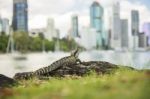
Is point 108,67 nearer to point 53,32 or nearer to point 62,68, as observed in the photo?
point 62,68

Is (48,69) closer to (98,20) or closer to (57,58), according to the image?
(98,20)

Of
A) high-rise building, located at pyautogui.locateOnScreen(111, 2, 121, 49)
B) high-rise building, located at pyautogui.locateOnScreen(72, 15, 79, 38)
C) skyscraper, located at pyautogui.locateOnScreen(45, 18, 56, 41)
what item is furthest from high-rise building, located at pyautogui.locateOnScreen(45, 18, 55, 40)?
high-rise building, located at pyautogui.locateOnScreen(111, 2, 121, 49)

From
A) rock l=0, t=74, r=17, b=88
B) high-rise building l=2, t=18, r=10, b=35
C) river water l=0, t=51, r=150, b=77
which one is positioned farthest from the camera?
high-rise building l=2, t=18, r=10, b=35

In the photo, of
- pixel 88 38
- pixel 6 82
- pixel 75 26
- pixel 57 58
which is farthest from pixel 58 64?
pixel 57 58

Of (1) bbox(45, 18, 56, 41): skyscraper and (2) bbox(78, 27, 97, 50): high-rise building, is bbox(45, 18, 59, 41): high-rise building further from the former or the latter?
(2) bbox(78, 27, 97, 50): high-rise building

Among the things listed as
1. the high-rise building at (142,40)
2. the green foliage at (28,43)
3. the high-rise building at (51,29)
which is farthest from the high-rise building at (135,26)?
the high-rise building at (51,29)

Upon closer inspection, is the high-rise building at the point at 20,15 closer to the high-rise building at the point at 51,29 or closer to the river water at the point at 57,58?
the high-rise building at the point at 51,29
